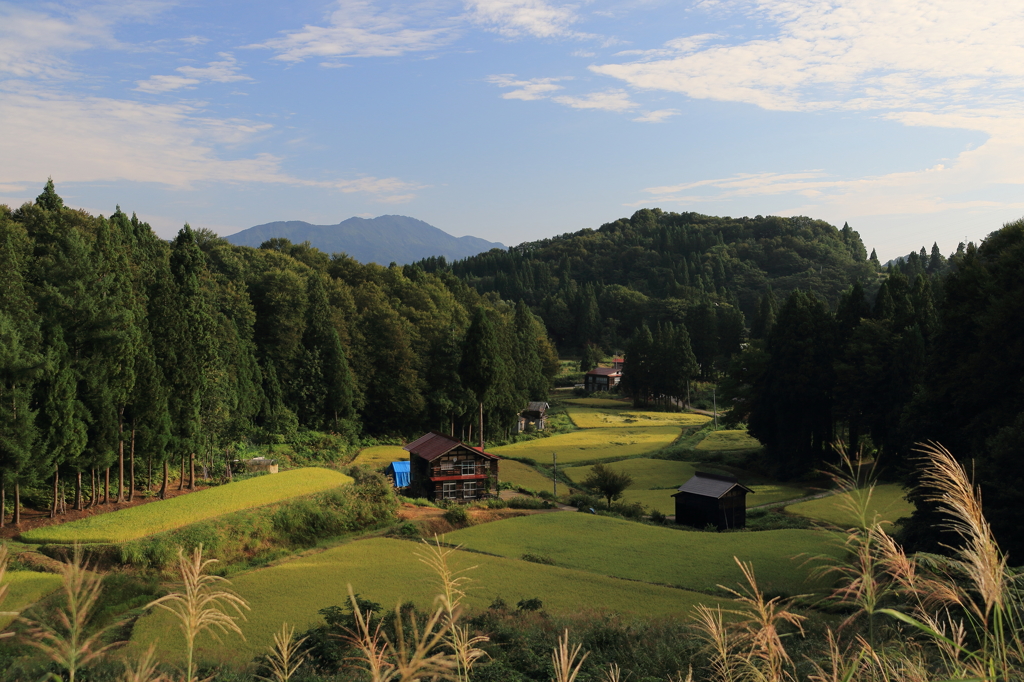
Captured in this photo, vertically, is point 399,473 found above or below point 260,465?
below

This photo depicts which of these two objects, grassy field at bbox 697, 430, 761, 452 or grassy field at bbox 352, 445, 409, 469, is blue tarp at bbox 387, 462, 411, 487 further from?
grassy field at bbox 697, 430, 761, 452

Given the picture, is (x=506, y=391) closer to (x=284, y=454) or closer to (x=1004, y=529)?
(x=284, y=454)

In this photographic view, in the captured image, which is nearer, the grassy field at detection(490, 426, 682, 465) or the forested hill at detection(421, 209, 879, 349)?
the grassy field at detection(490, 426, 682, 465)

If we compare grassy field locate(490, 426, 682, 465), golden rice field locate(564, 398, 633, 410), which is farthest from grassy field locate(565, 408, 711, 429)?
golden rice field locate(564, 398, 633, 410)

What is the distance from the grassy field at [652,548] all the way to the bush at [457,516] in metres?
0.99

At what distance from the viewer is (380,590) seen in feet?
69.4

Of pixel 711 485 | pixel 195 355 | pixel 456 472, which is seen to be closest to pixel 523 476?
pixel 456 472

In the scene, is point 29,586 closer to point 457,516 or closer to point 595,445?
point 457,516

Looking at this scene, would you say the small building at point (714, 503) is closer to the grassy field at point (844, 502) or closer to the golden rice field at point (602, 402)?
the grassy field at point (844, 502)

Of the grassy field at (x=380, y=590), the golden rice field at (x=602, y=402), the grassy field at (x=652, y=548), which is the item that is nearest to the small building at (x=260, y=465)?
the grassy field at (x=380, y=590)

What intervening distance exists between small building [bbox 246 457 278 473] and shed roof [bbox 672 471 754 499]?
2341 centimetres

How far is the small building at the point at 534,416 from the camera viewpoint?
6519cm

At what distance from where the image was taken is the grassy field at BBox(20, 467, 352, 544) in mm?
22797

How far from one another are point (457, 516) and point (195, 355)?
14.5 m
